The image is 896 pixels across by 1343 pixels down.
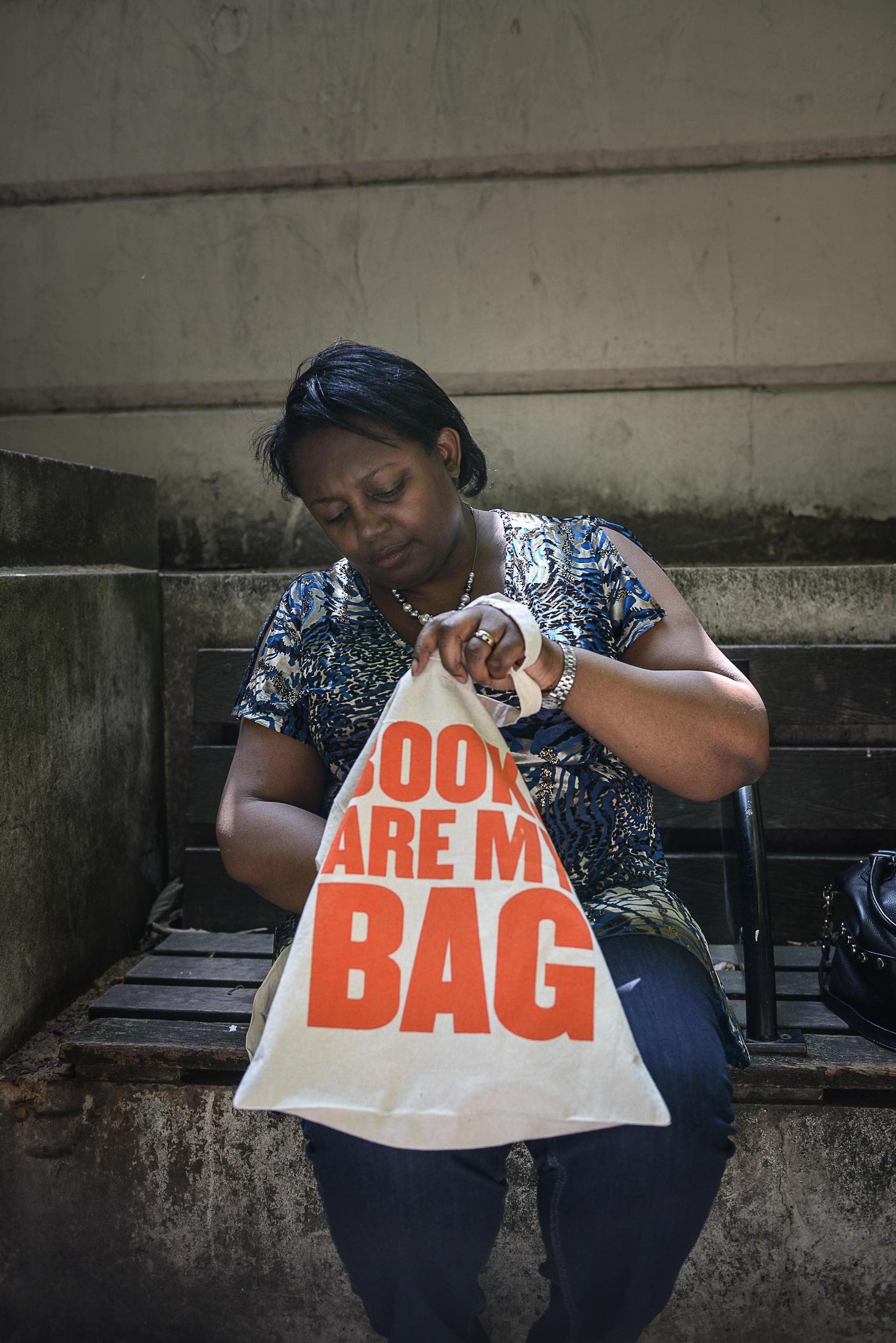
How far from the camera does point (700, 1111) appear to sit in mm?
1568

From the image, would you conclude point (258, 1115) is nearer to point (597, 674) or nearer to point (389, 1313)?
point (389, 1313)

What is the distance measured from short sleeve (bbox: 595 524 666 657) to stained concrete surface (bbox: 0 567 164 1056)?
1.27m

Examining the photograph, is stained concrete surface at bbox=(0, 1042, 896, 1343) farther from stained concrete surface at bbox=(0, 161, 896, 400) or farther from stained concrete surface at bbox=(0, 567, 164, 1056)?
stained concrete surface at bbox=(0, 161, 896, 400)

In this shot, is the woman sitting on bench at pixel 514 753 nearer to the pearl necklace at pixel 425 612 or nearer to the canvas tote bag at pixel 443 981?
the pearl necklace at pixel 425 612

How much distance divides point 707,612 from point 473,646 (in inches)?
65.3

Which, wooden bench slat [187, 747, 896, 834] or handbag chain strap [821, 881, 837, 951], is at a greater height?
wooden bench slat [187, 747, 896, 834]

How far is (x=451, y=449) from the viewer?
213 centimetres

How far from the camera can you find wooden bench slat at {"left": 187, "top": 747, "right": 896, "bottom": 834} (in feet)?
9.29

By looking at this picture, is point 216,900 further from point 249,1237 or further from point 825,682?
point 825,682

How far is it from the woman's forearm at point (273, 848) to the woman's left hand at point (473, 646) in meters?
0.44

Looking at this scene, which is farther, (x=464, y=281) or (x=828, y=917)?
(x=464, y=281)

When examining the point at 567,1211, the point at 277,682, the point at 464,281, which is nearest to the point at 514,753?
the point at 277,682

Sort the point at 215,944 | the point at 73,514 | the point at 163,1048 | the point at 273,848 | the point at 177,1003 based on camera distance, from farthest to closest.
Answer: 1. the point at 215,944
2. the point at 73,514
3. the point at 177,1003
4. the point at 163,1048
5. the point at 273,848

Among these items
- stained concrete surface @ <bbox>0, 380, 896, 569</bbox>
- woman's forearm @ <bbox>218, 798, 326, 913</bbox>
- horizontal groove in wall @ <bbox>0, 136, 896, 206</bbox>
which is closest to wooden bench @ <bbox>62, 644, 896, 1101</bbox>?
woman's forearm @ <bbox>218, 798, 326, 913</bbox>
